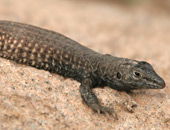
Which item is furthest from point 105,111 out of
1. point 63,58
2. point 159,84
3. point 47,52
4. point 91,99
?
point 47,52

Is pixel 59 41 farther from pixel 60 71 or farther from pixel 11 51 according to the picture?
pixel 11 51

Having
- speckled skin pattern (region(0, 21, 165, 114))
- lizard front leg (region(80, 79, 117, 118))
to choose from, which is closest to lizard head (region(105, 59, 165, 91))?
speckled skin pattern (region(0, 21, 165, 114))

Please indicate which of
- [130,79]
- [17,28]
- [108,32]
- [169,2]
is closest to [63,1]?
[108,32]

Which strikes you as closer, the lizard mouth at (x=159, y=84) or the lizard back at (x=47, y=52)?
the lizard mouth at (x=159, y=84)

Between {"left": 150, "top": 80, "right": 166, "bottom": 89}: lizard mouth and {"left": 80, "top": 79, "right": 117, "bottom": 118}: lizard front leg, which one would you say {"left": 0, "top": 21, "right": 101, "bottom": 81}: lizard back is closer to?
{"left": 80, "top": 79, "right": 117, "bottom": 118}: lizard front leg

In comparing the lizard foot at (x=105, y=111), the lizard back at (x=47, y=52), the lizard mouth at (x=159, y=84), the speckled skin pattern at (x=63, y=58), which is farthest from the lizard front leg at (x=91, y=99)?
the lizard mouth at (x=159, y=84)

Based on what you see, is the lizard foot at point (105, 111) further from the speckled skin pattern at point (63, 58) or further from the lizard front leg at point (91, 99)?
the speckled skin pattern at point (63, 58)

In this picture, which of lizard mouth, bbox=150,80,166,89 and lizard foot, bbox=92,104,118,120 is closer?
lizard foot, bbox=92,104,118,120

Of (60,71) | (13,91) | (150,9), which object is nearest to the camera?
(13,91)
